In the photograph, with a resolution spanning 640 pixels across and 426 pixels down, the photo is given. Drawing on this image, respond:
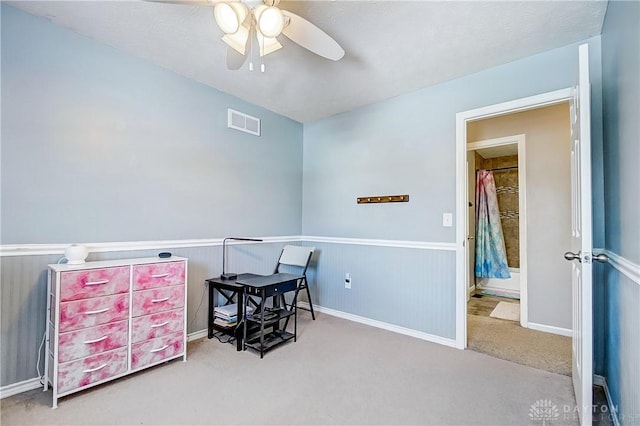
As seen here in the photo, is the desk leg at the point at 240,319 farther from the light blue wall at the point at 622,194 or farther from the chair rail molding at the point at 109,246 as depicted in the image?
the light blue wall at the point at 622,194

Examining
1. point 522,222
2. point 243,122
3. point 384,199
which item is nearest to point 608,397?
point 522,222

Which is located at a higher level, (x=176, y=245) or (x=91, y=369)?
(x=176, y=245)

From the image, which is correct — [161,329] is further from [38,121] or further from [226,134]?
[226,134]

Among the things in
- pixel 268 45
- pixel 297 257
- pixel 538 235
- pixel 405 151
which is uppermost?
pixel 268 45

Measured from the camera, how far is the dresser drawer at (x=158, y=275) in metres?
2.04

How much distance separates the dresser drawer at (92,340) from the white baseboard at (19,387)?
409mm

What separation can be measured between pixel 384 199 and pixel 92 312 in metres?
→ 2.54

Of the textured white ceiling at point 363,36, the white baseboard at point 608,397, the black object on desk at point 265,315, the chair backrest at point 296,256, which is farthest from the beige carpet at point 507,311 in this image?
the textured white ceiling at point 363,36

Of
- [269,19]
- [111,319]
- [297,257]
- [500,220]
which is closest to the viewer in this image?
[269,19]

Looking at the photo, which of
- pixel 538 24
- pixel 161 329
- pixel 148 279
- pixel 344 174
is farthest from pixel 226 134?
pixel 538 24

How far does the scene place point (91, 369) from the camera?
183 cm

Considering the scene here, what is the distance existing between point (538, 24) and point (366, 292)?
8.50ft

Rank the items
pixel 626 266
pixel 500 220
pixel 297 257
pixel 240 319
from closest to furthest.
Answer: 1. pixel 626 266
2. pixel 240 319
3. pixel 297 257
4. pixel 500 220

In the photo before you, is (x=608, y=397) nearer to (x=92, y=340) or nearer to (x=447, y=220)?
(x=447, y=220)
